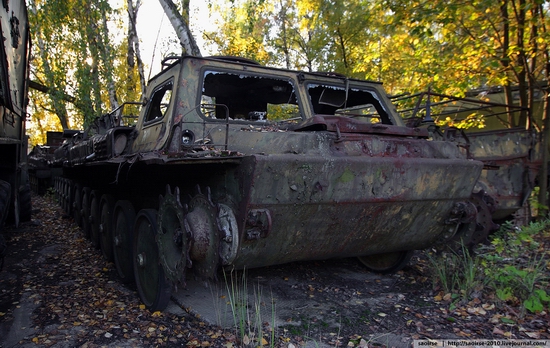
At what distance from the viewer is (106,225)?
17.8ft

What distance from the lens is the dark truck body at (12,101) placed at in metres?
4.24

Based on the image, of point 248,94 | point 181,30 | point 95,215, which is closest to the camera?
point 248,94

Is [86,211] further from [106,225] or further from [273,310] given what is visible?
[273,310]

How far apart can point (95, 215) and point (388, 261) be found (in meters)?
3.82

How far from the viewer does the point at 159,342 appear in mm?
3215

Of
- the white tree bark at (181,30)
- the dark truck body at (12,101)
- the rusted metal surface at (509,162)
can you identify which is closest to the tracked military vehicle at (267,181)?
the dark truck body at (12,101)

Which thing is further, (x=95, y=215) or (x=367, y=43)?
(x=367, y=43)

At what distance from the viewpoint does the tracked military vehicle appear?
10.2ft

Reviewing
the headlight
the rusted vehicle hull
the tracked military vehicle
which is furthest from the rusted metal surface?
the headlight

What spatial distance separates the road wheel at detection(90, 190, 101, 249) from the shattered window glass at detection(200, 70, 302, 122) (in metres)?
1.94

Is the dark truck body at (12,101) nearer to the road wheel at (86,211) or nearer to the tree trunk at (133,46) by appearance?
the road wheel at (86,211)

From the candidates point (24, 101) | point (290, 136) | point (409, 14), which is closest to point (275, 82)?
point (290, 136)

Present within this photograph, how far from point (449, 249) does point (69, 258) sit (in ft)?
15.1

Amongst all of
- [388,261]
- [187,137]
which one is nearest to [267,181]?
[187,137]
